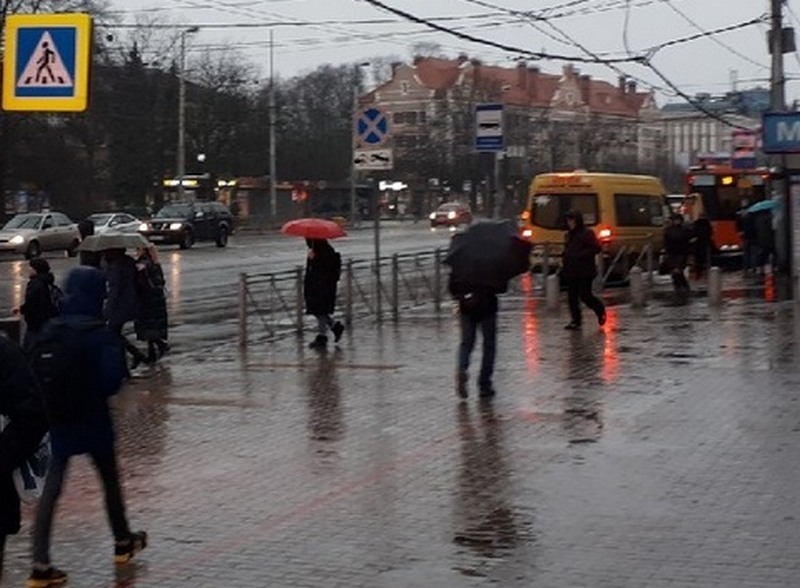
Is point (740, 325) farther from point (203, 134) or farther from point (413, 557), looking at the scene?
point (203, 134)

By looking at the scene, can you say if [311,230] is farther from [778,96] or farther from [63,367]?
[778,96]

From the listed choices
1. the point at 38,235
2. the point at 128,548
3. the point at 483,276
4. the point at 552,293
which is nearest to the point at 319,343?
the point at 483,276

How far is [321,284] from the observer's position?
64.8ft

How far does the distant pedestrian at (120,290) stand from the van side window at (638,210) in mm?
17202

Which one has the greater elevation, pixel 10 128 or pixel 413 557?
pixel 10 128

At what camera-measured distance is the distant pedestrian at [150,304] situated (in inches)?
701

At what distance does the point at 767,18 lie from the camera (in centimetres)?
3569

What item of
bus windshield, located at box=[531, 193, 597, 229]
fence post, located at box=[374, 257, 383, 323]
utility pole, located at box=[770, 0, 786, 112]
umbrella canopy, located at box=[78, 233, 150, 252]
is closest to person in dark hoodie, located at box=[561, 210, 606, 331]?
fence post, located at box=[374, 257, 383, 323]

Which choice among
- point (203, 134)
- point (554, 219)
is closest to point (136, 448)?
point (554, 219)

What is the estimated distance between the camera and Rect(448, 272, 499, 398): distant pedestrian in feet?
47.7

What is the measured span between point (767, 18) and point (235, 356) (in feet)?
67.8

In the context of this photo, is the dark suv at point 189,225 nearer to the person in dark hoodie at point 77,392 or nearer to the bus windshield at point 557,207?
the bus windshield at point 557,207

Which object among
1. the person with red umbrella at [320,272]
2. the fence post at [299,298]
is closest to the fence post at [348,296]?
the fence post at [299,298]

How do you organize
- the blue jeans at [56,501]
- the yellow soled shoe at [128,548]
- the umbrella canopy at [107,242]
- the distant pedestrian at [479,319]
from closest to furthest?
the blue jeans at [56,501] < the yellow soled shoe at [128,548] < the distant pedestrian at [479,319] < the umbrella canopy at [107,242]
